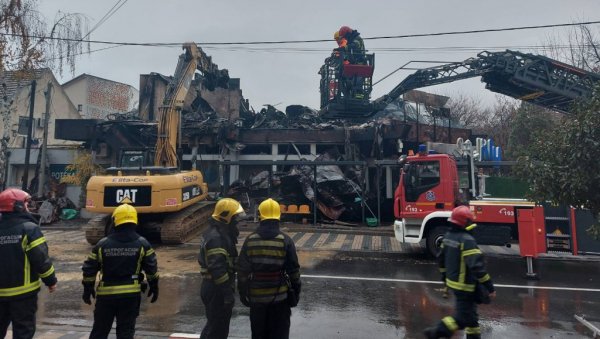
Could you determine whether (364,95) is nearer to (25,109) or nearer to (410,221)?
(410,221)

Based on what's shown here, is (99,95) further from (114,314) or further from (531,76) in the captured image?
(114,314)

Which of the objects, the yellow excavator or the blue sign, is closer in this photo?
the yellow excavator

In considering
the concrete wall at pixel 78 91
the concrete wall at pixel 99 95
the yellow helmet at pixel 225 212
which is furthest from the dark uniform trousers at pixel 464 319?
the concrete wall at pixel 78 91

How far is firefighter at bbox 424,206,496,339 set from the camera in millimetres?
4177

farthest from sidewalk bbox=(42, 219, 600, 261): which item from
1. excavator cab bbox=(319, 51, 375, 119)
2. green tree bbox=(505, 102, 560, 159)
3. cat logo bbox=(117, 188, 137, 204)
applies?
green tree bbox=(505, 102, 560, 159)

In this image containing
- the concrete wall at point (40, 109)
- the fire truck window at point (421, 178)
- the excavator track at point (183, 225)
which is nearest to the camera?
the fire truck window at point (421, 178)

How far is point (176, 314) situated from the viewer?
5801 millimetres

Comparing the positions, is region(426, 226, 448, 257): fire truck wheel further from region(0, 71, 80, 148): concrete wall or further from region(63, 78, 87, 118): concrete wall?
region(63, 78, 87, 118): concrete wall

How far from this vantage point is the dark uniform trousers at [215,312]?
386 centimetres

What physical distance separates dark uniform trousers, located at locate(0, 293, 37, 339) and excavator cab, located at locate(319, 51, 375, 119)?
55.0 ft

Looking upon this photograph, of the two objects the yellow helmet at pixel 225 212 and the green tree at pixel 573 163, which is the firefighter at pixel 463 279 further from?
the yellow helmet at pixel 225 212

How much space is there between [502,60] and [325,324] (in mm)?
15274

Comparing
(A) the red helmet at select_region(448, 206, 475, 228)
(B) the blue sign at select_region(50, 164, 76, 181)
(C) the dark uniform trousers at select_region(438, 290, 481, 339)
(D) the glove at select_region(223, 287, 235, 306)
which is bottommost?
(C) the dark uniform trousers at select_region(438, 290, 481, 339)

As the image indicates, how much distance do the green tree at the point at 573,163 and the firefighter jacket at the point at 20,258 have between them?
700 cm
